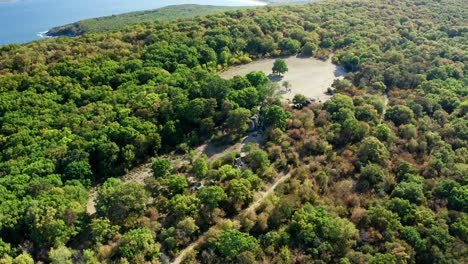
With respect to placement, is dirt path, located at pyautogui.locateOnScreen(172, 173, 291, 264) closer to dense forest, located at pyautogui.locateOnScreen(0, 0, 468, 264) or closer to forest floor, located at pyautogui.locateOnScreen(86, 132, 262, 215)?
dense forest, located at pyautogui.locateOnScreen(0, 0, 468, 264)

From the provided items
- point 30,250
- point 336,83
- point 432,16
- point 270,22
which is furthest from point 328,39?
point 30,250

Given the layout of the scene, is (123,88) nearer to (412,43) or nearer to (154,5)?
(412,43)

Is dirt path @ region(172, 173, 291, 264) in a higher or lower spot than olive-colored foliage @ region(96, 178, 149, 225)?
lower

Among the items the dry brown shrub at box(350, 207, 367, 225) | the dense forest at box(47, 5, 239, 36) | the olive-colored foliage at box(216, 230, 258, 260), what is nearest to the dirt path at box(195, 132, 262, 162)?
the olive-colored foliage at box(216, 230, 258, 260)

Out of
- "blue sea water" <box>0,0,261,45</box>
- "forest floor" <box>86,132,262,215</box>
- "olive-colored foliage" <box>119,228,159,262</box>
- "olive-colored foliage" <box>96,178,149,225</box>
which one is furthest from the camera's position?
"blue sea water" <box>0,0,261,45</box>

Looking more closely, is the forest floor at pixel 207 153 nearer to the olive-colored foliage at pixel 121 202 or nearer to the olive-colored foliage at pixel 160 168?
the olive-colored foliage at pixel 160 168
